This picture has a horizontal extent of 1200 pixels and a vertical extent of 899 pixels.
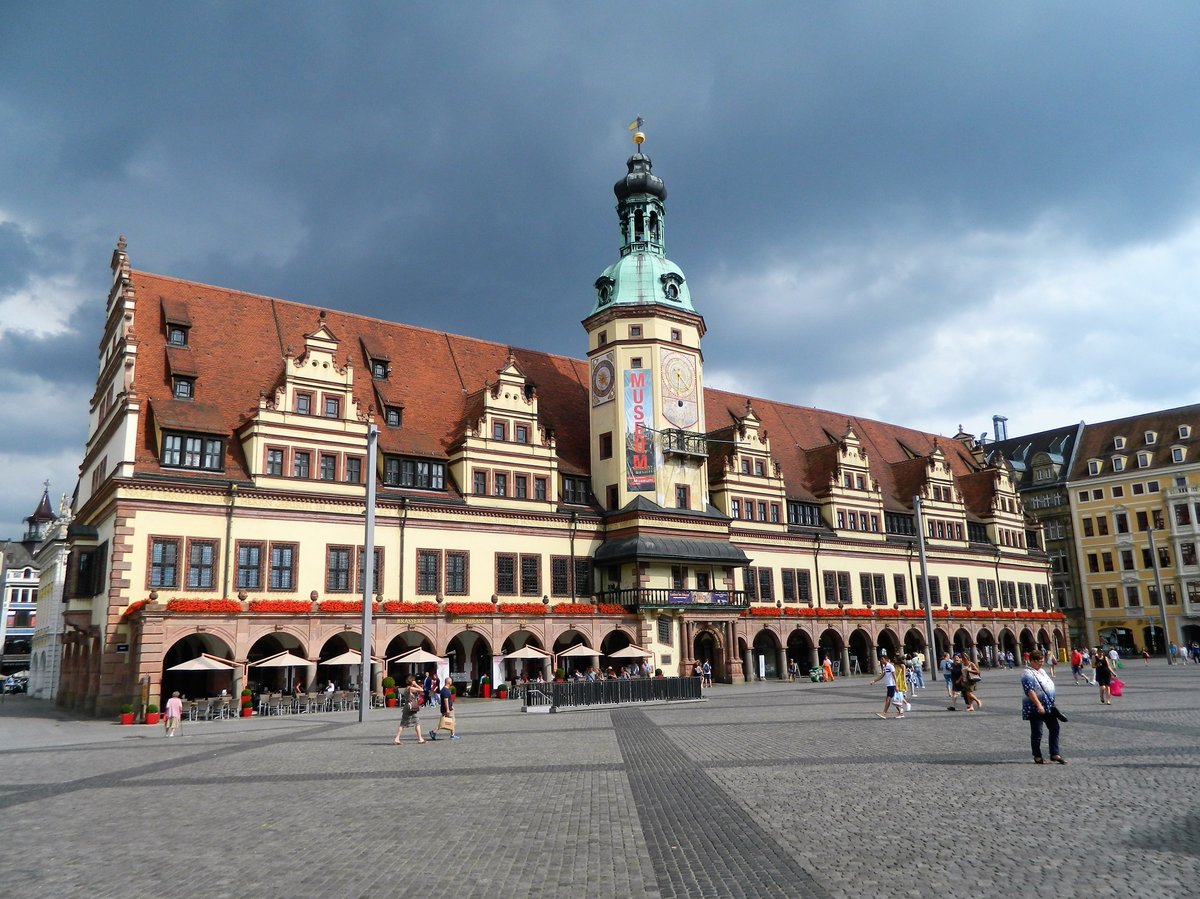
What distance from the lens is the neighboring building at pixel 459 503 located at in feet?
131

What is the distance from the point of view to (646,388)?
180 feet

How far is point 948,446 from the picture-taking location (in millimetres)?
87562

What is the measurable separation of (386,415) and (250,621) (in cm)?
1348

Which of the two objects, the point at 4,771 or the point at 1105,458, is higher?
the point at 1105,458

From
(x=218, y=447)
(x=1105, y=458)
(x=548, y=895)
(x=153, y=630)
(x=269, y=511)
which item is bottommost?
(x=548, y=895)

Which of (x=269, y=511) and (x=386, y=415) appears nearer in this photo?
(x=269, y=511)

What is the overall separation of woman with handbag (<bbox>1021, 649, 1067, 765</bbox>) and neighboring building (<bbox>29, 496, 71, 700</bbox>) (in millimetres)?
52792

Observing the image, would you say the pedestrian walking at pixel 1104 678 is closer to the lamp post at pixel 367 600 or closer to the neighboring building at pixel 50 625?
the lamp post at pixel 367 600

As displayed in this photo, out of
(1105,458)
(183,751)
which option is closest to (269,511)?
(183,751)

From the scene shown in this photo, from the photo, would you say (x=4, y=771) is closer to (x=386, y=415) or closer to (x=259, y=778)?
(x=259, y=778)

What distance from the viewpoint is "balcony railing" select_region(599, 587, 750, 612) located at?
50.7m

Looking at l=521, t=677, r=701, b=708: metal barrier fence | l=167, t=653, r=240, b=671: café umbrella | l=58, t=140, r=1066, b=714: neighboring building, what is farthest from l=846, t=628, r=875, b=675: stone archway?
l=167, t=653, r=240, b=671: café umbrella

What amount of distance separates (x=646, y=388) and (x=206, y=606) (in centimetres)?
2759

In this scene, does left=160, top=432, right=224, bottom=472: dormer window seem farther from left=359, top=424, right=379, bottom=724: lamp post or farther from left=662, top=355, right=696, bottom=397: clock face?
left=662, top=355, right=696, bottom=397: clock face
